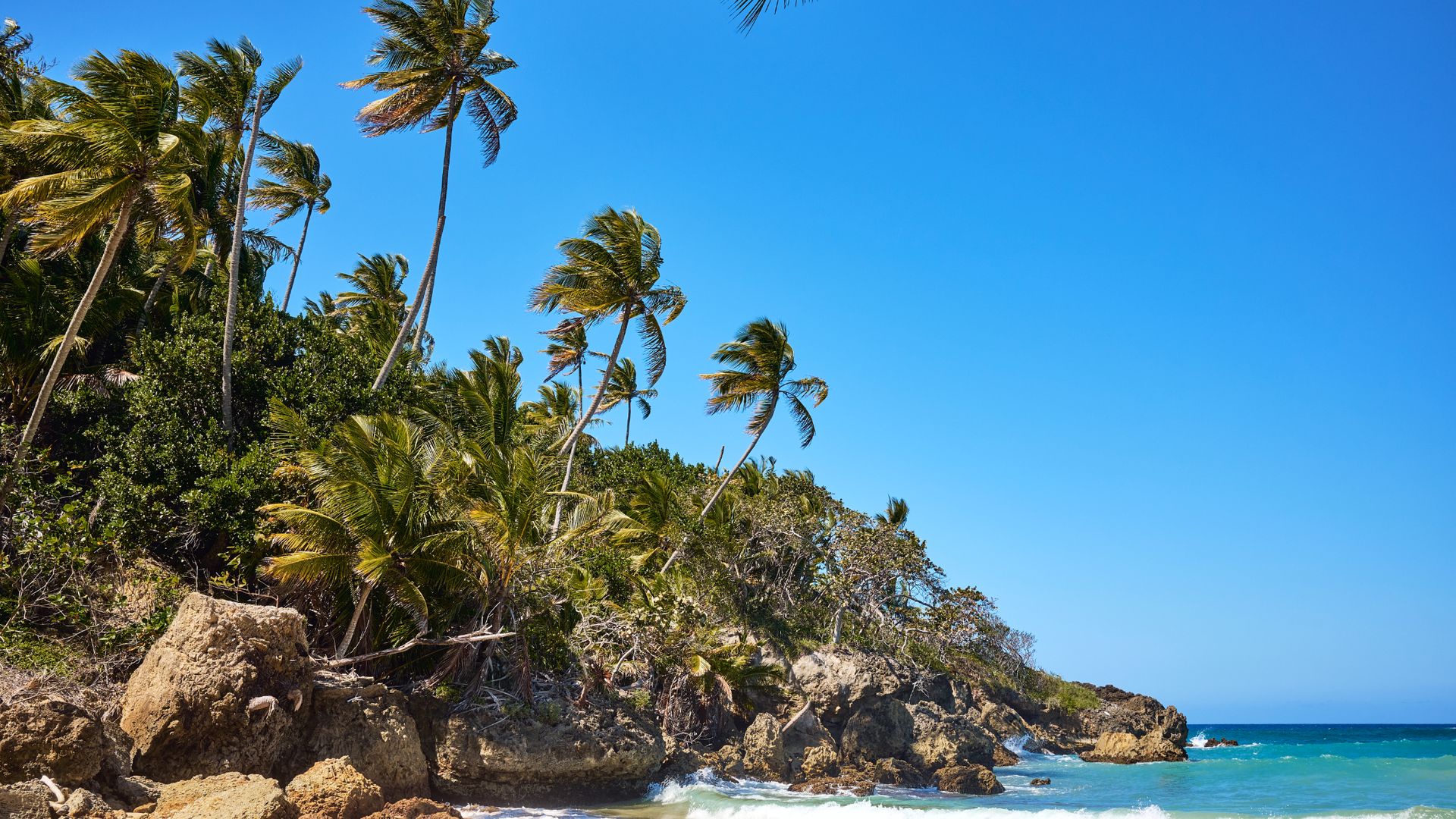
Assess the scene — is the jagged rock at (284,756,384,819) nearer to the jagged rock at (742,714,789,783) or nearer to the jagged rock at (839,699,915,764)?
the jagged rock at (742,714,789,783)

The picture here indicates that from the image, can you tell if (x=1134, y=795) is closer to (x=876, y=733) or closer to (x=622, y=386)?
(x=876, y=733)

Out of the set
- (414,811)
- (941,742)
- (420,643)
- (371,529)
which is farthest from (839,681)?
(414,811)

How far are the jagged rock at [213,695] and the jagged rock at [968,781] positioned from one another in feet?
50.2

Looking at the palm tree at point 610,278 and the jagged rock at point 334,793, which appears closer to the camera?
the jagged rock at point 334,793

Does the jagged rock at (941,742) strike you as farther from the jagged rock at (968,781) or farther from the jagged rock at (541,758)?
the jagged rock at (541,758)

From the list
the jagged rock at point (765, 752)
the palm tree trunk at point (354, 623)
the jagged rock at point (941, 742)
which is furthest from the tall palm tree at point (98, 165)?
the jagged rock at point (941, 742)

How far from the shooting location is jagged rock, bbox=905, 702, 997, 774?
79.5ft

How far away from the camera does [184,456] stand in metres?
15.9

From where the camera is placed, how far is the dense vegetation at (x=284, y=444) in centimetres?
1409

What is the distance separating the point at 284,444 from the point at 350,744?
18.9 ft

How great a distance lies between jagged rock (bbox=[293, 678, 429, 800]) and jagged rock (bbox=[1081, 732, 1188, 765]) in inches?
1051

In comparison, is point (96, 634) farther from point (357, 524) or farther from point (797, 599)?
point (797, 599)

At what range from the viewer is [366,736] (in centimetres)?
1352

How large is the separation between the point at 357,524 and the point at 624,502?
1603 cm
